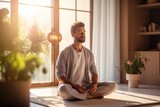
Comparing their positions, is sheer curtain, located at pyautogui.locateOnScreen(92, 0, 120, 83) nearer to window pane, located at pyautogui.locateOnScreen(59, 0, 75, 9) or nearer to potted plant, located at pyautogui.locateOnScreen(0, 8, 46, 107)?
window pane, located at pyautogui.locateOnScreen(59, 0, 75, 9)

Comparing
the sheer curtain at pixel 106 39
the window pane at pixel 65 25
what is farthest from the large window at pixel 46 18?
the sheer curtain at pixel 106 39

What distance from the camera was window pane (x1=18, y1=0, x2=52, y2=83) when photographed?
5.61m

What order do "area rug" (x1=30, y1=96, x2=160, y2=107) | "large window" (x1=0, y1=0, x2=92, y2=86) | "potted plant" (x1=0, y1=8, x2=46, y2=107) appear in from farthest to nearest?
"large window" (x1=0, y1=0, x2=92, y2=86)
"area rug" (x1=30, y1=96, x2=160, y2=107)
"potted plant" (x1=0, y1=8, x2=46, y2=107)

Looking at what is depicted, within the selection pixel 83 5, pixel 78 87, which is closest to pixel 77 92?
pixel 78 87

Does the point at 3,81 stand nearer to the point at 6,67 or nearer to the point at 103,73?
the point at 6,67

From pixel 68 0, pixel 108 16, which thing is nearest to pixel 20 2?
pixel 68 0

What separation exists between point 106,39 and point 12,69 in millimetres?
4984

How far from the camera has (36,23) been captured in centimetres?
579

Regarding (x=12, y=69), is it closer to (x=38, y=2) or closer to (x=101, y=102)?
(x=101, y=102)

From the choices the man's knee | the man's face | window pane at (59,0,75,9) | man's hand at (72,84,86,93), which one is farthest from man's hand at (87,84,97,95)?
window pane at (59,0,75,9)

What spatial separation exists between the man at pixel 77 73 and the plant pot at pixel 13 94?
2.24 meters

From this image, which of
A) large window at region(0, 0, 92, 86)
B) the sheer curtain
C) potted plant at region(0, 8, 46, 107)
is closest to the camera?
potted plant at region(0, 8, 46, 107)

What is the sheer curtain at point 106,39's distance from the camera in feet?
20.5

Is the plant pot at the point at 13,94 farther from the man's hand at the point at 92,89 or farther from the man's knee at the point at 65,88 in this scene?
the man's hand at the point at 92,89
